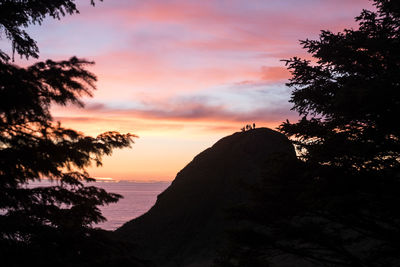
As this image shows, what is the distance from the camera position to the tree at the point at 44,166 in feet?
17.4

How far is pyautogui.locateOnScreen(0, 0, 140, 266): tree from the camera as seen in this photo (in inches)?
209

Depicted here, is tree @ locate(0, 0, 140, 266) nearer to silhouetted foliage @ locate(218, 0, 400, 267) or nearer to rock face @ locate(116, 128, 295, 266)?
silhouetted foliage @ locate(218, 0, 400, 267)

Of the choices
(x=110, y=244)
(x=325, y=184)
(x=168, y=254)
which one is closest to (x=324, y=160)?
(x=325, y=184)

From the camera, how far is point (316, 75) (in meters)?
11.9

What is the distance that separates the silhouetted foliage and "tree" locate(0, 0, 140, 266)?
18.9ft

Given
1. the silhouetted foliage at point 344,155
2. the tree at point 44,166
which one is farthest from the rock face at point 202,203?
the tree at point 44,166

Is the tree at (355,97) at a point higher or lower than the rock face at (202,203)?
higher

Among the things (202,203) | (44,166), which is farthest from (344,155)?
(202,203)

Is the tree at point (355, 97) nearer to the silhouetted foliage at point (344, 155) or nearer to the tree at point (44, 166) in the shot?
the silhouetted foliage at point (344, 155)

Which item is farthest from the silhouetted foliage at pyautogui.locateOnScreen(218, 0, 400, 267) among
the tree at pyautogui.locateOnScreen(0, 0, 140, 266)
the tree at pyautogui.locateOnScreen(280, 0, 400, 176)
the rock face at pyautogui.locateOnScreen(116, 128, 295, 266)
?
the rock face at pyautogui.locateOnScreen(116, 128, 295, 266)

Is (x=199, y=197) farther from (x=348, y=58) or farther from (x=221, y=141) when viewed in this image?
(x=348, y=58)

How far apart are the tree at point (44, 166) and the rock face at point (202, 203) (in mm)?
23543

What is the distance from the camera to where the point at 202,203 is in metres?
36.2

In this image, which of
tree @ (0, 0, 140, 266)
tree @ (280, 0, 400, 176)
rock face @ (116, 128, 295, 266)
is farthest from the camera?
rock face @ (116, 128, 295, 266)
